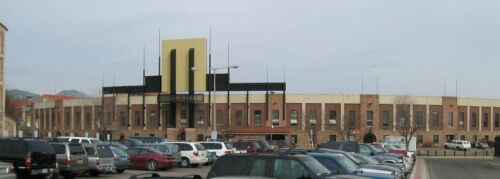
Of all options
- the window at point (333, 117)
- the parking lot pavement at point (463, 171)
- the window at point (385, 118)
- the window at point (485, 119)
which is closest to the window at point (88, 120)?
the window at point (333, 117)

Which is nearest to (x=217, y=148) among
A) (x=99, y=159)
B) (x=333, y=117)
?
(x=99, y=159)

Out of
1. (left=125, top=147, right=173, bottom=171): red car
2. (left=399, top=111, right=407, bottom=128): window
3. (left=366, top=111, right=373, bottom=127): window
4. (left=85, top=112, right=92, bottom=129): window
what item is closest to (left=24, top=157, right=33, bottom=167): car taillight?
(left=125, top=147, right=173, bottom=171): red car

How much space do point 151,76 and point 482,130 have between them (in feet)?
177

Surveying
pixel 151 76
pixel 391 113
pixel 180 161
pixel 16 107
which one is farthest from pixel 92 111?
pixel 180 161

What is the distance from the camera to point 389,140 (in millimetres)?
78875

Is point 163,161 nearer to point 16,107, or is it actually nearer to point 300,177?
point 300,177

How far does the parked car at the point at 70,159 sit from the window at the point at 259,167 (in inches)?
520

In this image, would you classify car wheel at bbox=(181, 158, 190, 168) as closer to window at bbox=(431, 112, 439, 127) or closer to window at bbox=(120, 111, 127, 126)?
window at bbox=(120, 111, 127, 126)

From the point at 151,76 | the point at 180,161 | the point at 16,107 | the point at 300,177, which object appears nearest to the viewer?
the point at 300,177

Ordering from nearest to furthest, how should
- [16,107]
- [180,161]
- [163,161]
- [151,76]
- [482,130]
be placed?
[163,161] < [180,161] < [151,76] < [482,130] < [16,107]

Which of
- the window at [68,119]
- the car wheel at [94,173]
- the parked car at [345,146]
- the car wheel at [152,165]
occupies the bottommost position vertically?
the window at [68,119]

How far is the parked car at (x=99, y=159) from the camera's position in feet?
88.2

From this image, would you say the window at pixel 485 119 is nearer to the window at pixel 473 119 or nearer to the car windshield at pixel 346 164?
the window at pixel 473 119

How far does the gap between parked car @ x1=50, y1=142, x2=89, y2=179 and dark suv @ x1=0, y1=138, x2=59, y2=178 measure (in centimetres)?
210
